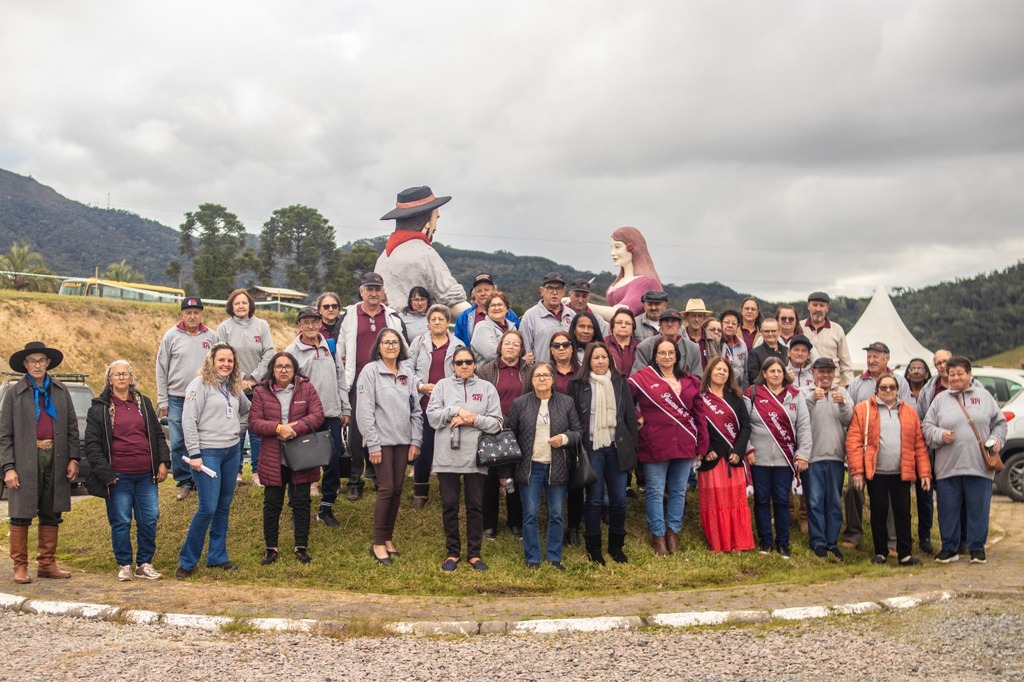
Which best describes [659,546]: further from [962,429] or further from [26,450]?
[26,450]

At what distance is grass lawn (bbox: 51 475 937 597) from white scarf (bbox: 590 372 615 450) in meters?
1.06

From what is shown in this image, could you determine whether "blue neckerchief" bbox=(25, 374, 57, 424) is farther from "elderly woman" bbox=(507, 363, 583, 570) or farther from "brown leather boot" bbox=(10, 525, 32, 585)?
"elderly woman" bbox=(507, 363, 583, 570)

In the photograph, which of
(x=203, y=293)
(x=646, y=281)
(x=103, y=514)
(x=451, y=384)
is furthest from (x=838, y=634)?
(x=203, y=293)

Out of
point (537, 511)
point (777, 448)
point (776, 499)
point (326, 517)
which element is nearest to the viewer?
point (537, 511)

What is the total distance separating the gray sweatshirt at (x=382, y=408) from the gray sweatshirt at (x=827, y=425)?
3710mm

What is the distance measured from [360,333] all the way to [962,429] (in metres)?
5.81

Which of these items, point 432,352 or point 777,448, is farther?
point 432,352

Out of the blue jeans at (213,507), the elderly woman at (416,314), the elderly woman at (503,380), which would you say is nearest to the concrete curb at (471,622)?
the blue jeans at (213,507)

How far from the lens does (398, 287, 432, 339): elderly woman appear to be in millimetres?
9461

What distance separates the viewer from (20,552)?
740cm

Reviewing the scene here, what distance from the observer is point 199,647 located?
5.64 metres

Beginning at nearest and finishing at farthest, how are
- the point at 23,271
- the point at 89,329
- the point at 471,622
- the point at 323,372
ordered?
the point at 471,622
the point at 323,372
the point at 89,329
the point at 23,271

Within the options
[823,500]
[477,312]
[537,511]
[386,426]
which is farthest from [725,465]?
[386,426]

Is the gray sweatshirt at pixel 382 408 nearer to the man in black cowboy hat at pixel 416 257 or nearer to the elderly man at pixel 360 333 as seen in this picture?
the elderly man at pixel 360 333
